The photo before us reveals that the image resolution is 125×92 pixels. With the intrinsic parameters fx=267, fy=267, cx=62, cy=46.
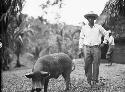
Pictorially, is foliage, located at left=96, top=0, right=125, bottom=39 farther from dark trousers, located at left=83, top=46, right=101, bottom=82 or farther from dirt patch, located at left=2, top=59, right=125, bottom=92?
dark trousers, located at left=83, top=46, right=101, bottom=82

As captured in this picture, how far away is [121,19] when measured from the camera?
17078 millimetres

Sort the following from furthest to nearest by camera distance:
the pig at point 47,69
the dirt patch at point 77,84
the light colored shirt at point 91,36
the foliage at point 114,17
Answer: the foliage at point 114,17 < the light colored shirt at point 91,36 < the dirt patch at point 77,84 < the pig at point 47,69

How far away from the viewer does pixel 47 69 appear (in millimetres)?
7391

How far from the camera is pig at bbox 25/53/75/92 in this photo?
259 inches

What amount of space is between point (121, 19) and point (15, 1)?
29.5 ft

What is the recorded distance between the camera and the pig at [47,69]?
6566mm

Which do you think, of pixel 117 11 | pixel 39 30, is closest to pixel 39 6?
pixel 39 30

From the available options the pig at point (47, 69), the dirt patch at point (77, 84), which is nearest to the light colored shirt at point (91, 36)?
the pig at point (47, 69)

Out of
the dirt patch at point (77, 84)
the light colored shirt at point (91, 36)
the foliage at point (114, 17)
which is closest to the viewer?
the dirt patch at point (77, 84)

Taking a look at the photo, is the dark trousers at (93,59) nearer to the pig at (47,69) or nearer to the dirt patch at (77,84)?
the dirt patch at (77,84)

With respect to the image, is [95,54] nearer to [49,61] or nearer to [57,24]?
[49,61]

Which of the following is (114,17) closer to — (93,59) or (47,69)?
(93,59)

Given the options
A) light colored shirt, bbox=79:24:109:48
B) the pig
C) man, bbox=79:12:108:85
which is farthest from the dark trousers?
the pig

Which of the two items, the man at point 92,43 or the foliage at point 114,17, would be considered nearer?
the man at point 92,43
